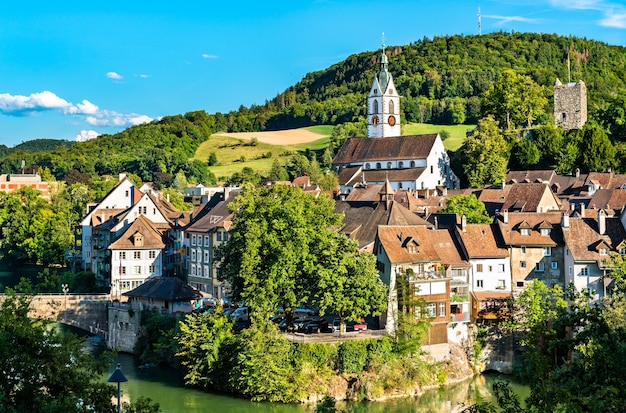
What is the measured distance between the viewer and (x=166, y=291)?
167ft

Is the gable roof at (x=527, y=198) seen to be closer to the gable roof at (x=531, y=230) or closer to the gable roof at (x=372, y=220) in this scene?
the gable roof at (x=531, y=230)

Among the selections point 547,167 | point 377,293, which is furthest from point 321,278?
point 547,167

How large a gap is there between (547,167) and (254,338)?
181ft

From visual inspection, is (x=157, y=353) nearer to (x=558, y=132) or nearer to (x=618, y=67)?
(x=558, y=132)

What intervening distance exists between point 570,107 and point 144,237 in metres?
58.9

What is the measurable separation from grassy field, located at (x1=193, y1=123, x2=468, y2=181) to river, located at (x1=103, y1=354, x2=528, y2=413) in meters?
89.3

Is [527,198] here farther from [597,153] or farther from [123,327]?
[123,327]

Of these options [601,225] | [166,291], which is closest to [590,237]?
[601,225]

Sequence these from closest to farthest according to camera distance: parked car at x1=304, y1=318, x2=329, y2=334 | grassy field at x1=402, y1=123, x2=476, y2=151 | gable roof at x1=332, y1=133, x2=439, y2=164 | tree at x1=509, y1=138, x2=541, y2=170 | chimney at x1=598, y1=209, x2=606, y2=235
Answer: parked car at x1=304, y1=318, x2=329, y2=334, chimney at x1=598, y1=209, x2=606, y2=235, tree at x1=509, y1=138, x2=541, y2=170, gable roof at x1=332, y1=133, x2=439, y2=164, grassy field at x1=402, y1=123, x2=476, y2=151

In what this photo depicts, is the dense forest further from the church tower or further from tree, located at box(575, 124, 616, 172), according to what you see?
tree, located at box(575, 124, 616, 172)

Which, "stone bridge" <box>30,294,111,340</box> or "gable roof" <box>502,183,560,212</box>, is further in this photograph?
"gable roof" <box>502,183,560,212</box>

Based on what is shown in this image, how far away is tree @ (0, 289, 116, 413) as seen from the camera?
19469 millimetres

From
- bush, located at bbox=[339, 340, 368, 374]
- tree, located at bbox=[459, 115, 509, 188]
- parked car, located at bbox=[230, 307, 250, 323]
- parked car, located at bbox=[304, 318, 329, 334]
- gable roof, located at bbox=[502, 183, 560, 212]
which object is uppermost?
tree, located at bbox=[459, 115, 509, 188]

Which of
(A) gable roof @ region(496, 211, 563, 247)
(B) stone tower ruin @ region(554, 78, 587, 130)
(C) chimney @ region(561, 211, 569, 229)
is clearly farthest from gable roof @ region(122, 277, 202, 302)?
(B) stone tower ruin @ region(554, 78, 587, 130)
